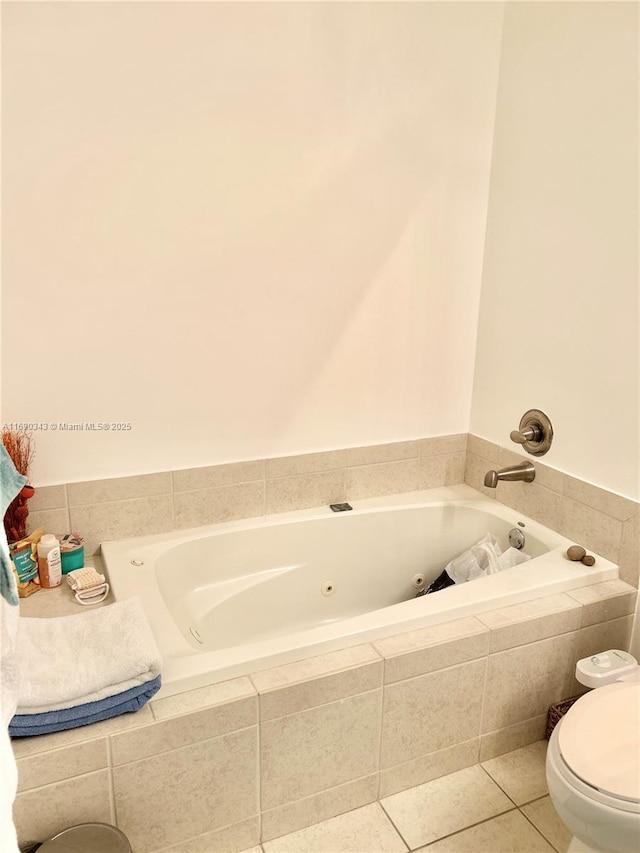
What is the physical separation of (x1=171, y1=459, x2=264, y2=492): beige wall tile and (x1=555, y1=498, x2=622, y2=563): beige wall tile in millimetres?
1076

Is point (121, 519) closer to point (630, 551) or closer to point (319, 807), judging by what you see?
point (319, 807)

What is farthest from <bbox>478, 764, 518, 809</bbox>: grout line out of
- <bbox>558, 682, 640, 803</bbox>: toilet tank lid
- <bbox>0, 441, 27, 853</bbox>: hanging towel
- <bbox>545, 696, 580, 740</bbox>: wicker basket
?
<bbox>0, 441, 27, 853</bbox>: hanging towel

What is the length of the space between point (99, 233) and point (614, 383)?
1645 millimetres

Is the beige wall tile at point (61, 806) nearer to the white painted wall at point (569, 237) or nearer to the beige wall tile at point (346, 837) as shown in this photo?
the beige wall tile at point (346, 837)

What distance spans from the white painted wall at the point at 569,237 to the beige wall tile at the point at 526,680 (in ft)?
1.78

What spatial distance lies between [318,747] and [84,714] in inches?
22.9

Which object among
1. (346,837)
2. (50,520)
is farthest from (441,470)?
(50,520)

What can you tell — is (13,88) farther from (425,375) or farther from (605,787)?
(605,787)

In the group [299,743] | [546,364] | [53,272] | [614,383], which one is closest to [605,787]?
[299,743]

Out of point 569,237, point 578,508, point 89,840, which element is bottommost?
point 89,840

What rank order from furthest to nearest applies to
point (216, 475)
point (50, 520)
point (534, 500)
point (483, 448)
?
point (483, 448), point (534, 500), point (216, 475), point (50, 520)

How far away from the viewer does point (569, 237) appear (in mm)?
2072

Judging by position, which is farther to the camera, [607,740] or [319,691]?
[319,691]

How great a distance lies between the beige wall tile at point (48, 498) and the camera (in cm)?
194
